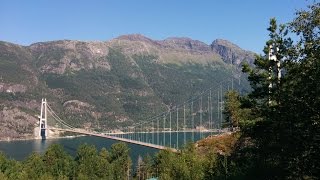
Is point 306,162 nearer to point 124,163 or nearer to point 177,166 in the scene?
point 177,166

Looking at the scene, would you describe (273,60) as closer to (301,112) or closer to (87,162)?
(301,112)

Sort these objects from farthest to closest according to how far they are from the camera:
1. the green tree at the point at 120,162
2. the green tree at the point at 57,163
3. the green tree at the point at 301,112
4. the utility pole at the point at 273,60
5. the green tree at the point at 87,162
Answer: the green tree at the point at 120,162 < the green tree at the point at 57,163 < the green tree at the point at 87,162 < the utility pole at the point at 273,60 < the green tree at the point at 301,112

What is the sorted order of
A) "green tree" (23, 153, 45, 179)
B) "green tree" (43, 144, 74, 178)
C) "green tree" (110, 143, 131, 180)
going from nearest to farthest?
"green tree" (23, 153, 45, 179) → "green tree" (43, 144, 74, 178) → "green tree" (110, 143, 131, 180)

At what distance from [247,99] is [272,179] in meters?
9.68

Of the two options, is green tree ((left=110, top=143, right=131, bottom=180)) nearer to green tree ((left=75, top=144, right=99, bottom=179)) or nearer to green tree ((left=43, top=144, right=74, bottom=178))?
green tree ((left=75, top=144, right=99, bottom=179))

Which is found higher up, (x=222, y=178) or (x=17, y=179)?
(x=222, y=178)

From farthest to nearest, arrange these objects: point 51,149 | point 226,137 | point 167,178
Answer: point 51,149
point 226,137
point 167,178

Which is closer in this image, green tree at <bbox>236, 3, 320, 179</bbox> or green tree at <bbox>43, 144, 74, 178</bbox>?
green tree at <bbox>236, 3, 320, 179</bbox>

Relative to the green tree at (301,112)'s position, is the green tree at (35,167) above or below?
below

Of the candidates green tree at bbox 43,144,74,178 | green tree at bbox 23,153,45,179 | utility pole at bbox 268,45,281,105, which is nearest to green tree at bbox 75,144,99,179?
green tree at bbox 43,144,74,178

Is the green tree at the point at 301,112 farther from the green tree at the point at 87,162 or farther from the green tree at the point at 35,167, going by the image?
the green tree at the point at 35,167

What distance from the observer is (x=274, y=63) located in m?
24.0

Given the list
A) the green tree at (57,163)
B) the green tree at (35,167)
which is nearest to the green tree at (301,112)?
the green tree at (35,167)

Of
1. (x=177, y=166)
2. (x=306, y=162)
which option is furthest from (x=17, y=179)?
(x=306, y=162)
